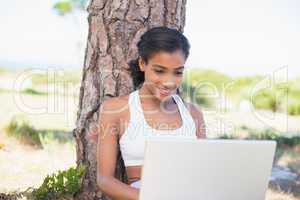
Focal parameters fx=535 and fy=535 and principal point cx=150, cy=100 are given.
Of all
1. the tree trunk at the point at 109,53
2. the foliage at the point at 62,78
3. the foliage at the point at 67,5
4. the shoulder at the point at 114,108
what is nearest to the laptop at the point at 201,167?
the shoulder at the point at 114,108

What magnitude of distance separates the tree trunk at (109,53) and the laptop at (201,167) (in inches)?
39.5

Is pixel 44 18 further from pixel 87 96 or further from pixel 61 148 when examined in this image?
pixel 87 96

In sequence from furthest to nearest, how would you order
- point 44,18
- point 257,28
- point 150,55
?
point 44,18 < point 257,28 < point 150,55

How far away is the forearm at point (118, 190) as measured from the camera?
197 centimetres

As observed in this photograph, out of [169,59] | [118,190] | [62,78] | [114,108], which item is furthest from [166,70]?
[62,78]

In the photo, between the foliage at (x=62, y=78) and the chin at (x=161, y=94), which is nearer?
the chin at (x=161, y=94)

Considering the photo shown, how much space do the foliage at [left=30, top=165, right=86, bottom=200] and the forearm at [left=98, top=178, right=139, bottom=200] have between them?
0.63ft

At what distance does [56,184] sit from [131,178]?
0.31 metres

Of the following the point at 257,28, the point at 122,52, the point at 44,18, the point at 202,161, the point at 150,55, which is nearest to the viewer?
the point at 202,161

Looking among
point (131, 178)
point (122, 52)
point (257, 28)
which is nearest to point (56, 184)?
point (131, 178)

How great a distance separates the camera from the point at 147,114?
2.32 metres

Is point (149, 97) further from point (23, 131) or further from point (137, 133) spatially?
point (23, 131)

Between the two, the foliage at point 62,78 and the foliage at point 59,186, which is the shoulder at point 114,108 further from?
the foliage at point 62,78

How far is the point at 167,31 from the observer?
7.27 feet
